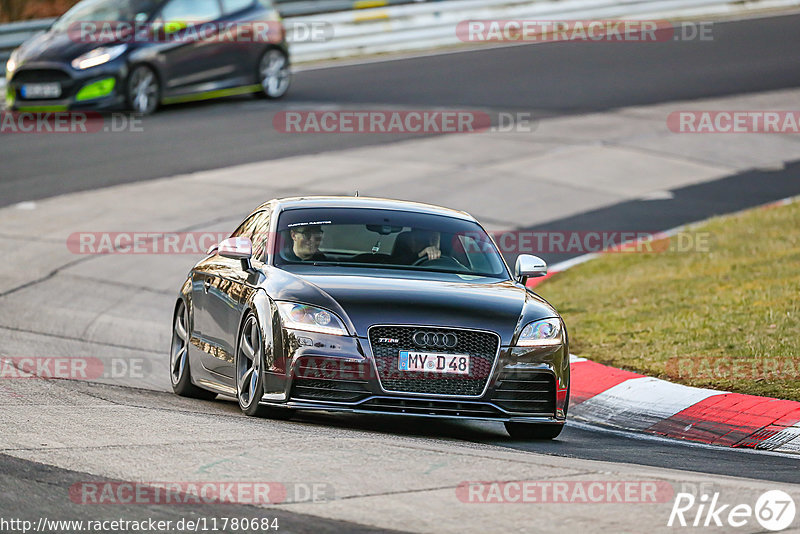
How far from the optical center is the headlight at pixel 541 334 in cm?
811

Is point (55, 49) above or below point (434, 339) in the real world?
above

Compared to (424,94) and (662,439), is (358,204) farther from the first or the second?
(424,94)

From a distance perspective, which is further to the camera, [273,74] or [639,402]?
[273,74]

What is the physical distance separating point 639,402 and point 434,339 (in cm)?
247

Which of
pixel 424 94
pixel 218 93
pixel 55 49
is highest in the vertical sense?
pixel 55 49

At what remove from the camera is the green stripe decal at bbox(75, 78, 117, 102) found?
70.0ft

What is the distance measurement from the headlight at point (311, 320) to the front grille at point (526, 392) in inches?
39.4

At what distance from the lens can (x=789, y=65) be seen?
28.8 metres

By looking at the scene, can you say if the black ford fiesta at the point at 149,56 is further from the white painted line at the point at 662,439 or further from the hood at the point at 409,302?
the hood at the point at 409,302

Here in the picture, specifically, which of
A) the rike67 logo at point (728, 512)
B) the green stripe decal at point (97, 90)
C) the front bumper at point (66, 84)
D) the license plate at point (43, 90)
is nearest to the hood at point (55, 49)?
the front bumper at point (66, 84)

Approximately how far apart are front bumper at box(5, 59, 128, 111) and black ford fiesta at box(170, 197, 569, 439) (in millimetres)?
12690

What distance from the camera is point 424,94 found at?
979 inches

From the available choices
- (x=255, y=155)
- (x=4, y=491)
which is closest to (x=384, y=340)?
(x=4, y=491)

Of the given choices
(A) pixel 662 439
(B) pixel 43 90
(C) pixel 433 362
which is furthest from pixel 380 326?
(B) pixel 43 90
